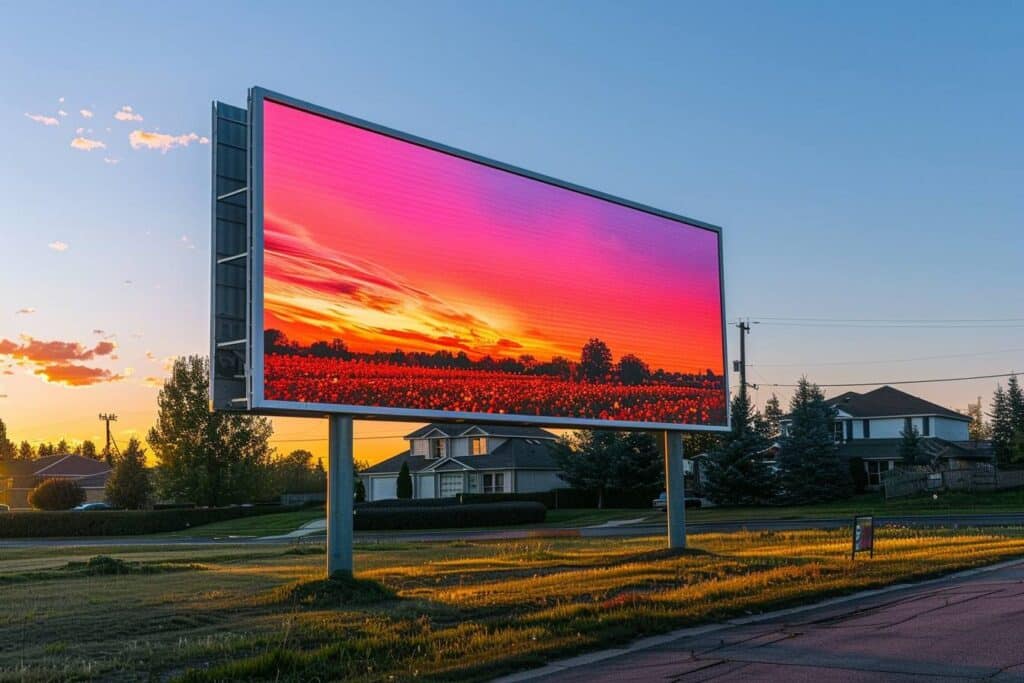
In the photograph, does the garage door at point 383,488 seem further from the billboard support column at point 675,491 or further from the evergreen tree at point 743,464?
the billboard support column at point 675,491

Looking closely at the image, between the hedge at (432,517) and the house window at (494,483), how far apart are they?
20.3 meters

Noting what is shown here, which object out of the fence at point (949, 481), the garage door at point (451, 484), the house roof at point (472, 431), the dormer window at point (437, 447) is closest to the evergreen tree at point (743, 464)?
the fence at point (949, 481)

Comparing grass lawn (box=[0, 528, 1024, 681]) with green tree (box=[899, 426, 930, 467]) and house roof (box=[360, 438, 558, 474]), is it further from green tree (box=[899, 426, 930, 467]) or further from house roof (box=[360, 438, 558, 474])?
house roof (box=[360, 438, 558, 474])

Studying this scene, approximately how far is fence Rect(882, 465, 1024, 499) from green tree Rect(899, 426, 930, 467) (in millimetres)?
8541

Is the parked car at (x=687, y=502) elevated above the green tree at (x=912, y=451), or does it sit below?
below

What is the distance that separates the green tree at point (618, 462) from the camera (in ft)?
212

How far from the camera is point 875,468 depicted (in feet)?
233

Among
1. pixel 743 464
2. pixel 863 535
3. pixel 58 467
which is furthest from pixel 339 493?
pixel 58 467

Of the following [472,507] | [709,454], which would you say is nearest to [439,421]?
[472,507]

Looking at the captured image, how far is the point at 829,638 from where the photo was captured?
37.8 ft

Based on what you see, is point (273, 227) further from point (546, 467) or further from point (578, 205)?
point (546, 467)

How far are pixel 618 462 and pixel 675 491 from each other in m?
41.3

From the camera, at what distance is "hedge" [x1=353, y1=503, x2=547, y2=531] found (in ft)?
164

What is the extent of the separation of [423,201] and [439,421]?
3890 mm
